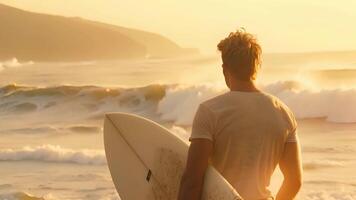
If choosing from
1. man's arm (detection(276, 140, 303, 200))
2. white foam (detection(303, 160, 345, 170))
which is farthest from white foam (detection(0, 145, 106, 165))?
man's arm (detection(276, 140, 303, 200))

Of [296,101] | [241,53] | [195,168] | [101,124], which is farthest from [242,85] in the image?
[296,101]

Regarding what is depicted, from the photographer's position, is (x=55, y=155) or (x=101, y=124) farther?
(x=101, y=124)

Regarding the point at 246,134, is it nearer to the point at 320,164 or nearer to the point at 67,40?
the point at 320,164

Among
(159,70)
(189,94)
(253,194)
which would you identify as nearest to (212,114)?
(253,194)

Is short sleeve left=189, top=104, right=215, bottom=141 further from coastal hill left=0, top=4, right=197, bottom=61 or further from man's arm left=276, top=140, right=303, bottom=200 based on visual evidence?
coastal hill left=0, top=4, right=197, bottom=61

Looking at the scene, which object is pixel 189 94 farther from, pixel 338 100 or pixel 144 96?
pixel 338 100

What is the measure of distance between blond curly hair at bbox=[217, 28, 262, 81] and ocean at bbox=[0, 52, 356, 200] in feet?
11.5

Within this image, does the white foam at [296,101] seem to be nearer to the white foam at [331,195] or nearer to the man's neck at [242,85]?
the white foam at [331,195]

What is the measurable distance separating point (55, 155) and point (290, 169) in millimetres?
9178

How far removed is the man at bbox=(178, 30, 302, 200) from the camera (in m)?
2.62

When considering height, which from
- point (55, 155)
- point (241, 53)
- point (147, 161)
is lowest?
point (55, 155)

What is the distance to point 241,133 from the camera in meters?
2.67

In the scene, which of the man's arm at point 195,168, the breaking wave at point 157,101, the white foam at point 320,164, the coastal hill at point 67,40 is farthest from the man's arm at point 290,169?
the coastal hill at point 67,40

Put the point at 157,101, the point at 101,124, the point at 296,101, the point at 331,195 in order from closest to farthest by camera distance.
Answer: the point at 331,195 < the point at 101,124 < the point at 296,101 < the point at 157,101
